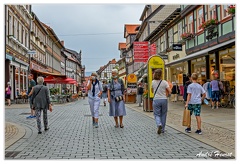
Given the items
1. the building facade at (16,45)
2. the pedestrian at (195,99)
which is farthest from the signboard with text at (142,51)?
the pedestrian at (195,99)

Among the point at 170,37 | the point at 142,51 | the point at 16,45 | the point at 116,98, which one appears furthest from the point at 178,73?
the point at 116,98

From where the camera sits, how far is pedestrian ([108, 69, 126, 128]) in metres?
10.2

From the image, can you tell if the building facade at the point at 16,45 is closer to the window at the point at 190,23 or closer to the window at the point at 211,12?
the window at the point at 190,23

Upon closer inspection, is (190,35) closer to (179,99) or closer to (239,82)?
(179,99)

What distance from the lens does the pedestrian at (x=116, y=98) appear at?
10227mm

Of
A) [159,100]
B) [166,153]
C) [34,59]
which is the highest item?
[34,59]

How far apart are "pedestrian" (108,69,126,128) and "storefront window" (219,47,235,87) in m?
9.41

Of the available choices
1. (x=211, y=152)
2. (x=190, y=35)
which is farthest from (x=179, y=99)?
(x=211, y=152)

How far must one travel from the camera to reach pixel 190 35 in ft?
79.2

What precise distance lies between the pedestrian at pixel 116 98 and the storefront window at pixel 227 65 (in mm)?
9406

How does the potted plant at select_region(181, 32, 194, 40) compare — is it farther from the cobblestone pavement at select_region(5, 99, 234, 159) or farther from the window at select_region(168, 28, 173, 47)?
the cobblestone pavement at select_region(5, 99, 234, 159)

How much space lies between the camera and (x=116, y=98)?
402 inches

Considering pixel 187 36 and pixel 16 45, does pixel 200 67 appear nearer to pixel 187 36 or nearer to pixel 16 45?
pixel 187 36

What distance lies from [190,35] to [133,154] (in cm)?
1926
